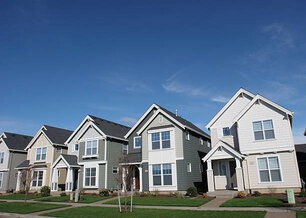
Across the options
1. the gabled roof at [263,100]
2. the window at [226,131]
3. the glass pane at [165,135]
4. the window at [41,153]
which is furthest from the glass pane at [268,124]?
the window at [41,153]

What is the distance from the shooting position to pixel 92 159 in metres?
29.4

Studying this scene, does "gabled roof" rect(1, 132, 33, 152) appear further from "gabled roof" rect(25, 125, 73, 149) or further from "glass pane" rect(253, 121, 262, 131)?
"glass pane" rect(253, 121, 262, 131)

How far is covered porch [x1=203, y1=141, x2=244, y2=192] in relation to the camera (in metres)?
21.6

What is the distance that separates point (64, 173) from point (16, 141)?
12.7 m

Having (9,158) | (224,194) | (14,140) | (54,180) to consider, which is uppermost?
(14,140)

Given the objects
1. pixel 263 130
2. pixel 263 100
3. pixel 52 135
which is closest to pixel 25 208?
pixel 52 135

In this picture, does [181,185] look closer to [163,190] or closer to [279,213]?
[163,190]

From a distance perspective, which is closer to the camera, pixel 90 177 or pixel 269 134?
pixel 269 134

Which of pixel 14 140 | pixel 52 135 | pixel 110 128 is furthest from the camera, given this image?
pixel 14 140

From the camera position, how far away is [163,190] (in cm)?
2442

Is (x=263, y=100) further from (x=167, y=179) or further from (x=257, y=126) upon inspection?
(x=167, y=179)

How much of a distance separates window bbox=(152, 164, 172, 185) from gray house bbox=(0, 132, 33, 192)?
23.5 m

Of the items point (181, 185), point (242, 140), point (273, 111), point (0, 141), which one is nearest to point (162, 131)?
point (181, 185)

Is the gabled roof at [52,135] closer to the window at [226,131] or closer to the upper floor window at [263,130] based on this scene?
the window at [226,131]
